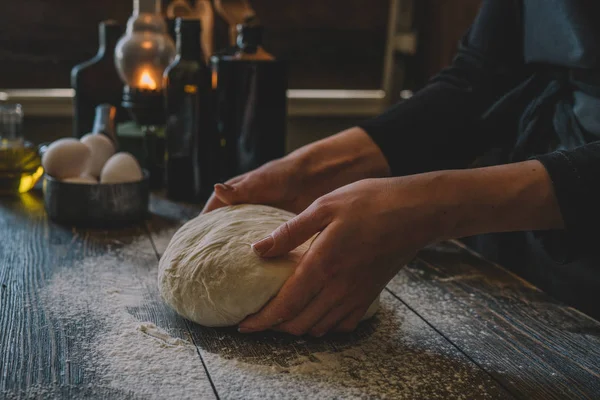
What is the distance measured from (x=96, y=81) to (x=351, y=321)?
1.29 m

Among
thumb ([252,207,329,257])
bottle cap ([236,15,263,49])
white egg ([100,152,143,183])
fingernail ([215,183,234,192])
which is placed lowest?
white egg ([100,152,143,183])

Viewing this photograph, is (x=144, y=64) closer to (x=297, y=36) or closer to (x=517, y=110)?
(x=517, y=110)

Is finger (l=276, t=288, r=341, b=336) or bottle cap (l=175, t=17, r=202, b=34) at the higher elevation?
bottle cap (l=175, t=17, r=202, b=34)

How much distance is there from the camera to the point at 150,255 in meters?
1.21

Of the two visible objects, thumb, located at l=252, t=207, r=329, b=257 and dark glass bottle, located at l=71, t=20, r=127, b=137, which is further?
dark glass bottle, located at l=71, t=20, r=127, b=137

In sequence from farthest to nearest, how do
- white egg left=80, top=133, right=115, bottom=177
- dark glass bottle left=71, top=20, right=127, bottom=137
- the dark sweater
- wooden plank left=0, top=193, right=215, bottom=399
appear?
dark glass bottle left=71, top=20, right=127, bottom=137, white egg left=80, top=133, right=115, bottom=177, the dark sweater, wooden plank left=0, top=193, right=215, bottom=399

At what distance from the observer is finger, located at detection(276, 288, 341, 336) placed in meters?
0.85

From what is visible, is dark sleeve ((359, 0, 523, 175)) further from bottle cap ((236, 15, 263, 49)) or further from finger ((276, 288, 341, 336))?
finger ((276, 288, 341, 336))

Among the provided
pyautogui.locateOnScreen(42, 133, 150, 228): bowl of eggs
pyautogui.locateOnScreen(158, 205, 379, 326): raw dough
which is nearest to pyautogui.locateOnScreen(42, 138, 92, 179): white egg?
pyautogui.locateOnScreen(42, 133, 150, 228): bowl of eggs

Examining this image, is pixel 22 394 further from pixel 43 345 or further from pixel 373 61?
pixel 373 61

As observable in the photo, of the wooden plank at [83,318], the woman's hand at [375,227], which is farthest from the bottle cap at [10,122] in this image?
the woman's hand at [375,227]

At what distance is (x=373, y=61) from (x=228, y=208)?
2.65 m

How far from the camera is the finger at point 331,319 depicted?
86 centimetres

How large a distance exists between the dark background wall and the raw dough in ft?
8.11
